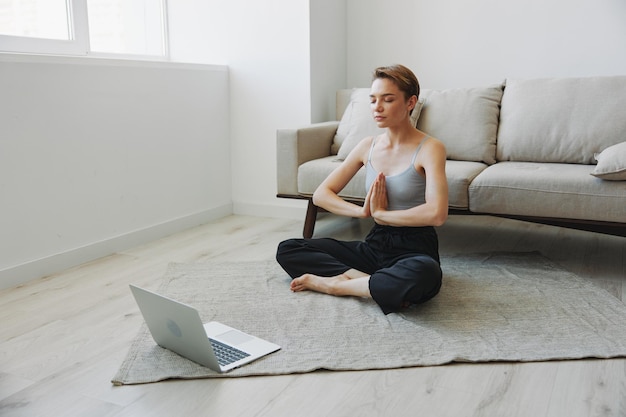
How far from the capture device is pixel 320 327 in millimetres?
2029

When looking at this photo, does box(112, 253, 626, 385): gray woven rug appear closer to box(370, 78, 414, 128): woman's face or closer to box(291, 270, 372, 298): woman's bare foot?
box(291, 270, 372, 298): woman's bare foot

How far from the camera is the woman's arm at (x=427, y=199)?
7.20ft

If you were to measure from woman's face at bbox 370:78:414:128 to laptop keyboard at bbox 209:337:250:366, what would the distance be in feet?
3.12

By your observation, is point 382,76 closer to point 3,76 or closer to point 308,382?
point 308,382

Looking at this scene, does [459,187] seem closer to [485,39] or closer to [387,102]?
[387,102]

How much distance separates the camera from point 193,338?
5.65ft

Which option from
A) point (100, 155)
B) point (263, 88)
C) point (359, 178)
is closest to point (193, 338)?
point (359, 178)

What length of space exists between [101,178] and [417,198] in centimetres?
155

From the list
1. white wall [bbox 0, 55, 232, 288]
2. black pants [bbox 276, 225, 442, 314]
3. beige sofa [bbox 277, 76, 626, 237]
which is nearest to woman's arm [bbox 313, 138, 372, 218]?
black pants [bbox 276, 225, 442, 314]

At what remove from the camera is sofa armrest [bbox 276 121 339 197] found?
3117mm

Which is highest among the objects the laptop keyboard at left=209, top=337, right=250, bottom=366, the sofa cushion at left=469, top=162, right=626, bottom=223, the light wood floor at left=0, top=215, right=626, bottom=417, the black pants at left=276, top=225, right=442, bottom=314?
the sofa cushion at left=469, top=162, right=626, bottom=223

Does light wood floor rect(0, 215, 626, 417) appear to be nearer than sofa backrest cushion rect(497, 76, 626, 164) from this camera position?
Yes

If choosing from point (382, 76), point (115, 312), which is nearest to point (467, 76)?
point (382, 76)

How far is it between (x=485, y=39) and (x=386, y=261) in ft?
6.28
